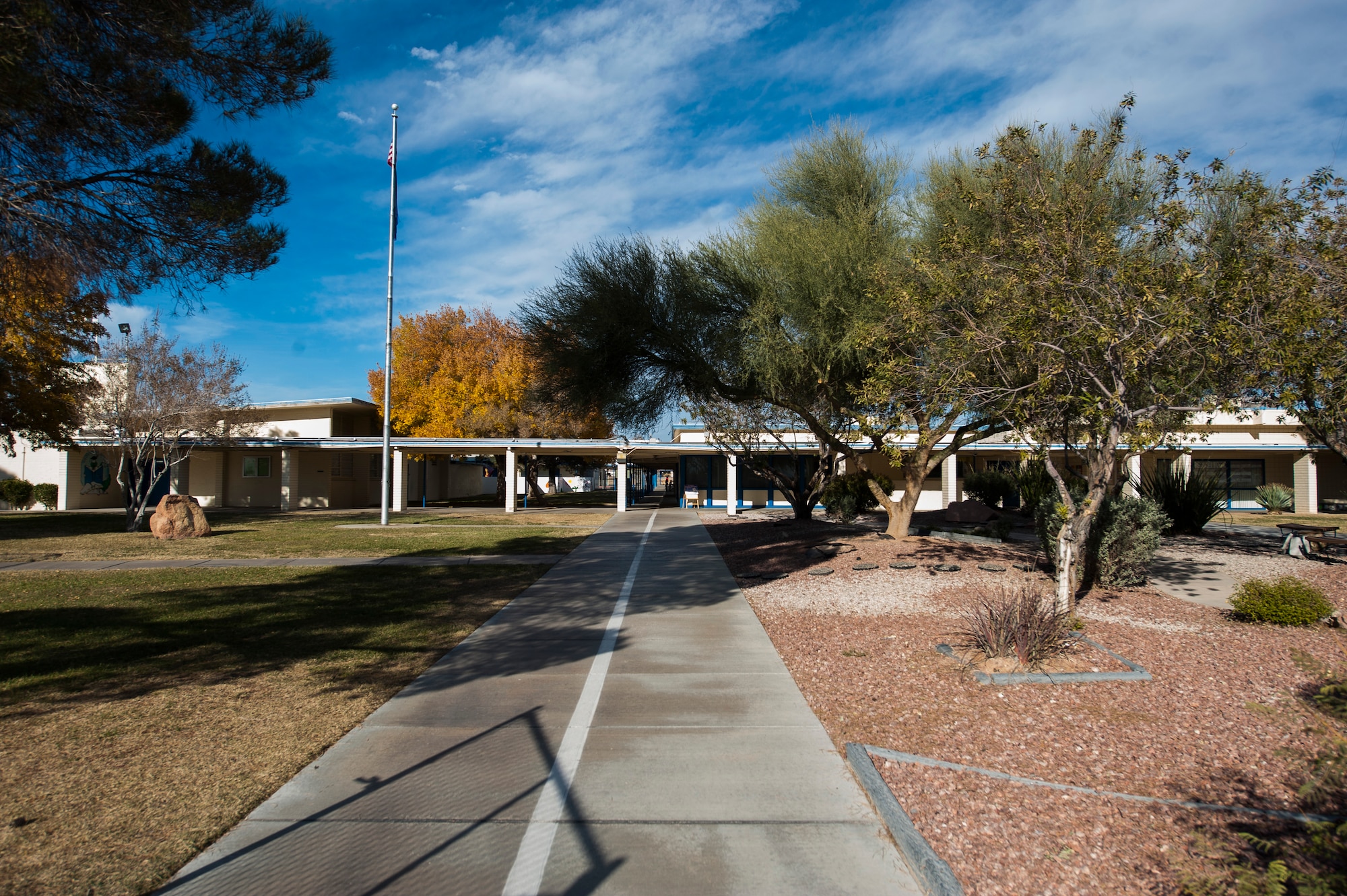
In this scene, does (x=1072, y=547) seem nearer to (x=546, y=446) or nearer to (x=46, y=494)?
(x=546, y=446)

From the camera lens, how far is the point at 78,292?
8227 millimetres

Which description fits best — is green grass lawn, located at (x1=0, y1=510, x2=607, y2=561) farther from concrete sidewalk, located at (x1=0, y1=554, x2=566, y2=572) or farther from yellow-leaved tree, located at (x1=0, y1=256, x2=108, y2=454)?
yellow-leaved tree, located at (x1=0, y1=256, x2=108, y2=454)

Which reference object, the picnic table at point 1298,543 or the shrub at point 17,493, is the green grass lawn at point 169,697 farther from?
the shrub at point 17,493

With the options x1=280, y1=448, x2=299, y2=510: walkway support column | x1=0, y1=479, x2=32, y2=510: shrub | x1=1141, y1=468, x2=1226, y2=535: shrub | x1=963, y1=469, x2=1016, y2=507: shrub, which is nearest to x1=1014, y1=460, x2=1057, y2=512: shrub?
x1=963, y1=469, x2=1016, y2=507: shrub

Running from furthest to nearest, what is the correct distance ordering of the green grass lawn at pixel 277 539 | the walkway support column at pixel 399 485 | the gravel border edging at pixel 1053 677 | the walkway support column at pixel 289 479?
the walkway support column at pixel 399 485
the walkway support column at pixel 289 479
the green grass lawn at pixel 277 539
the gravel border edging at pixel 1053 677

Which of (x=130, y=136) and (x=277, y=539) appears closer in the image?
(x=130, y=136)

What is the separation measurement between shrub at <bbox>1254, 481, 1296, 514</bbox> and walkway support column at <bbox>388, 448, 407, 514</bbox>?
33.2m

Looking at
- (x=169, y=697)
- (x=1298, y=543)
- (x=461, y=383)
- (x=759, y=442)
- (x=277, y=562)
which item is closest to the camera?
(x=169, y=697)

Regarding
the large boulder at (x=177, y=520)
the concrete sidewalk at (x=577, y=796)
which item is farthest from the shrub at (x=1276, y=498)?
the large boulder at (x=177, y=520)

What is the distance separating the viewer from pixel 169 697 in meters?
5.81

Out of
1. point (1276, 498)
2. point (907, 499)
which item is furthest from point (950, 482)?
point (907, 499)

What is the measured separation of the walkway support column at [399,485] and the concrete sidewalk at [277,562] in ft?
58.5

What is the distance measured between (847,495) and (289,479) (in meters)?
23.0

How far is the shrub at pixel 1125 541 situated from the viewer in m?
9.84
